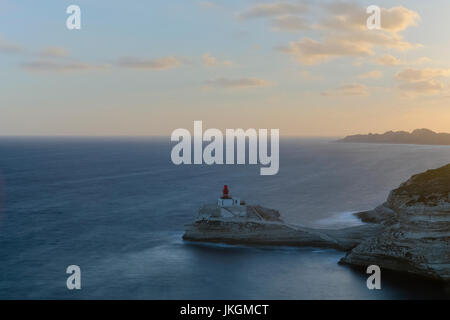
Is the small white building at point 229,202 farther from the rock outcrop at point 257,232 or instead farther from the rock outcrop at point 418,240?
the rock outcrop at point 418,240

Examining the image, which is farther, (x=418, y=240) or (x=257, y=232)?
(x=257, y=232)

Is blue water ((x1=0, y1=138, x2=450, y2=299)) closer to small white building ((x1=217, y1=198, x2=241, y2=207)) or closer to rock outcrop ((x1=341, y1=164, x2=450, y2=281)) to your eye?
rock outcrop ((x1=341, y1=164, x2=450, y2=281))

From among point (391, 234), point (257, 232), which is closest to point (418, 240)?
point (391, 234)

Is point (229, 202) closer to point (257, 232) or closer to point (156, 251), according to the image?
point (257, 232)

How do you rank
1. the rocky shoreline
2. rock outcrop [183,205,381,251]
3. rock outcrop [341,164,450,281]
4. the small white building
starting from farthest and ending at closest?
the small white building → rock outcrop [183,205,381,251] → the rocky shoreline → rock outcrop [341,164,450,281]

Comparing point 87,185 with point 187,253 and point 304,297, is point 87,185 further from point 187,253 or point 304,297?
point 304,297

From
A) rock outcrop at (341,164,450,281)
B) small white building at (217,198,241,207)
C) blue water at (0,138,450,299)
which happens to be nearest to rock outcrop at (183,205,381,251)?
small white building at (217,198,241,207)

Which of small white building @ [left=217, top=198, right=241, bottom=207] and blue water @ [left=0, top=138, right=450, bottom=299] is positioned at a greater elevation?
small white building @ [left=217, top=198, right=241, bottom=207]
